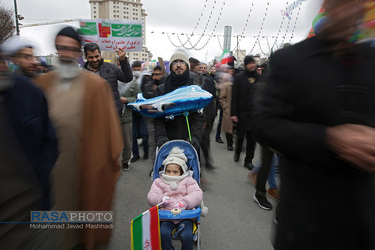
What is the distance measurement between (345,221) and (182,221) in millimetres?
1723

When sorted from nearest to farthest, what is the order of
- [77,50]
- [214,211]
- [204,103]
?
[77,50], [204,103], [214,211]

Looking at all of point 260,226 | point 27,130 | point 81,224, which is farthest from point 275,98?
point 260,226

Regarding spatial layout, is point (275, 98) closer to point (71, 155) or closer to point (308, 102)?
point (308, 102)

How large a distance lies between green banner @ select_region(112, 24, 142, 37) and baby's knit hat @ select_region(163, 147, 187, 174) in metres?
5.47

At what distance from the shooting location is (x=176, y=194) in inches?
103

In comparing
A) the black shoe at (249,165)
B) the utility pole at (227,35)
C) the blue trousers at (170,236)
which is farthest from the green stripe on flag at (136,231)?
the utility pole at (227,35)

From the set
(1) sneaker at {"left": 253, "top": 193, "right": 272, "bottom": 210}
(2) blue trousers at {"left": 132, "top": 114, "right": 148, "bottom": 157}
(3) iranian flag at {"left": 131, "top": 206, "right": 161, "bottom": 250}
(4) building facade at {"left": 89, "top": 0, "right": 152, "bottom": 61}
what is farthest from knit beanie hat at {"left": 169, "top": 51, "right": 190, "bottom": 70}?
(4) building facade at {"left": 89, "top": 0, "right": 152, "bottom": 61}

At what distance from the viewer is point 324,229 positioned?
93 cm

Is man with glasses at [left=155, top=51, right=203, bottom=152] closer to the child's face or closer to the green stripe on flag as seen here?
the child's face

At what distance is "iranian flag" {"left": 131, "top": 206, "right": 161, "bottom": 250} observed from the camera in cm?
217

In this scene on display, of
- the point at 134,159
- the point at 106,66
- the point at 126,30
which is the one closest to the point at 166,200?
the point at 106,66

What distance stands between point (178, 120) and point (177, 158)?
642mm

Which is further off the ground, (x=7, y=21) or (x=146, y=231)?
(x=7, y=21)

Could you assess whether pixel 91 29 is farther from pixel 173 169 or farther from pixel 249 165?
pixel 173 169
